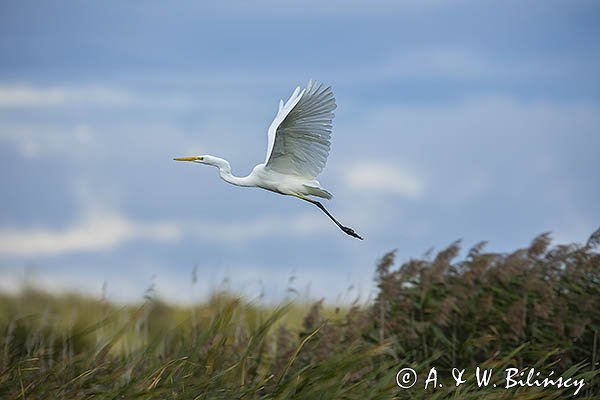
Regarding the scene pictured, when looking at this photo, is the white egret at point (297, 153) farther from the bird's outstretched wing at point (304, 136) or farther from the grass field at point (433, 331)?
the grass field at point (433, 331)

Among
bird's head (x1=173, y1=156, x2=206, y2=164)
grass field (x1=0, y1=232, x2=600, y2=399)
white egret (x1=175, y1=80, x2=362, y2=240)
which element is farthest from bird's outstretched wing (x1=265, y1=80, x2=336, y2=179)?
grass field (x1=0, y1=232, x2=600, y2=399)

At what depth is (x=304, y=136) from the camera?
5.86 m

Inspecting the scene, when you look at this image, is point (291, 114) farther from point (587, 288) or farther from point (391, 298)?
point (587, 288)

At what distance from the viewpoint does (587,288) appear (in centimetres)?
694

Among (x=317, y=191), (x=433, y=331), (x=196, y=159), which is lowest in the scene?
(x=433, y=331)

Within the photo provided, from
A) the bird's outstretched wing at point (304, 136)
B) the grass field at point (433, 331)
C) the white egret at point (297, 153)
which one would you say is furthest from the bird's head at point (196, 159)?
the grass field at point (433, 331)

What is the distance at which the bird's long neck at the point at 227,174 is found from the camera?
5832 mm

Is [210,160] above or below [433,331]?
above

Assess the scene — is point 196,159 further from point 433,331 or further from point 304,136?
point 433,331

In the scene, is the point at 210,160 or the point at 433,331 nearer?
the point at 210,160

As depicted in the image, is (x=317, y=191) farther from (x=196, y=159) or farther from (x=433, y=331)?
(x=433, y=331)

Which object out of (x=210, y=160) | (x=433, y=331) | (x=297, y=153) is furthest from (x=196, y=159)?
(x=433, y=331)

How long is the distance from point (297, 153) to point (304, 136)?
0.40 feet

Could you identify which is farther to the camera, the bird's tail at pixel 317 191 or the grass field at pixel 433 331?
the bird's tail at pixel 317 191
